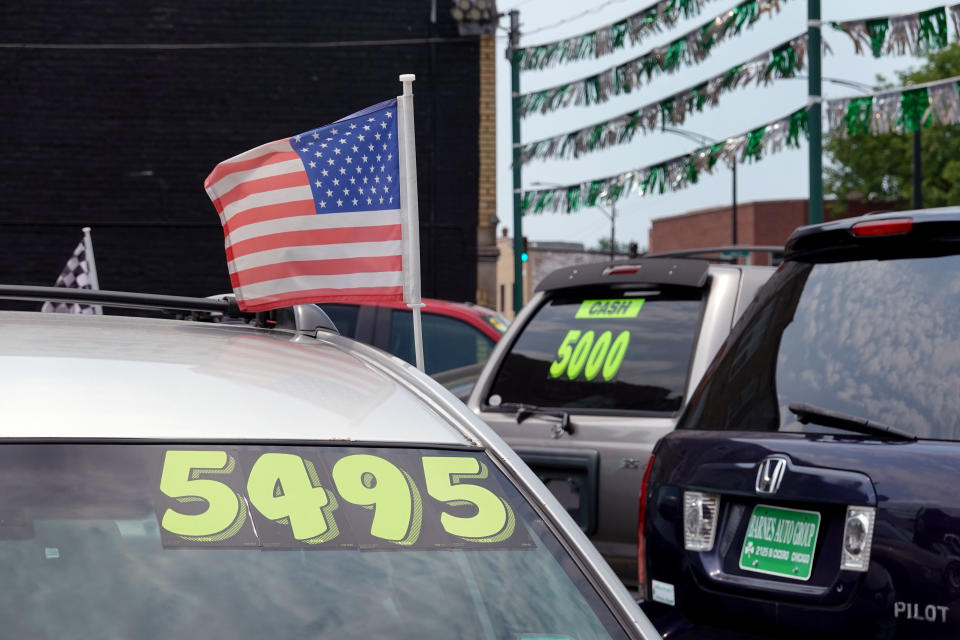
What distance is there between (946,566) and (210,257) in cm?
2014

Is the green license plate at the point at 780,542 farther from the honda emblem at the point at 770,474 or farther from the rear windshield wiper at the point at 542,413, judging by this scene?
the rear windshield wiper at the point at 542,413

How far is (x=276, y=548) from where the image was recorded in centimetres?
179

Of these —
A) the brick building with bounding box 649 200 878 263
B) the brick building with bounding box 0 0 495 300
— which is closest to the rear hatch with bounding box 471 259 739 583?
the brick building with bounding box 0 0 495 300

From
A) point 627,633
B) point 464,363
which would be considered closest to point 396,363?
point 627,633

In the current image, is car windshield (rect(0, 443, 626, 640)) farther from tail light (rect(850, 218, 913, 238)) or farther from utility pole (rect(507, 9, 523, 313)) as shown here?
utility pole (rect(507, 9, 523, 313))

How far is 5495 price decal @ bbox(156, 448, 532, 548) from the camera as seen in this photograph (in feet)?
5.87

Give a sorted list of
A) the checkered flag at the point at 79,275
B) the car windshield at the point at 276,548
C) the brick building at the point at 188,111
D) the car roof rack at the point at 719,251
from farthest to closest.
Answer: the brick building at the point at 188,111 < the checkered flag at the point at 79,275 < the car roof rack at the point at 719,251 < the car windshield at the point at 276,548

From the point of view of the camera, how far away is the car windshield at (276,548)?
1.68m

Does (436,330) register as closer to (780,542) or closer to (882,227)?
(882,227)

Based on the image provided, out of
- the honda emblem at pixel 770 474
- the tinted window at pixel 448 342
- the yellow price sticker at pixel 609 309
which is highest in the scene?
the yellow price sticker at pixel 609 309

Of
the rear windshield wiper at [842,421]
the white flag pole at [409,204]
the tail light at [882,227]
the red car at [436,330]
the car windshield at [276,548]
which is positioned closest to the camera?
the car windshield at [276,548]

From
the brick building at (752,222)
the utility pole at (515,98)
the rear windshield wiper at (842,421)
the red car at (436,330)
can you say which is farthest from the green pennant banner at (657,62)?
the brick building at (752,222)

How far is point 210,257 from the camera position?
2189cm

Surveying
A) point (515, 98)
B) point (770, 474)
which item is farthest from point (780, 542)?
point (515, 98)
